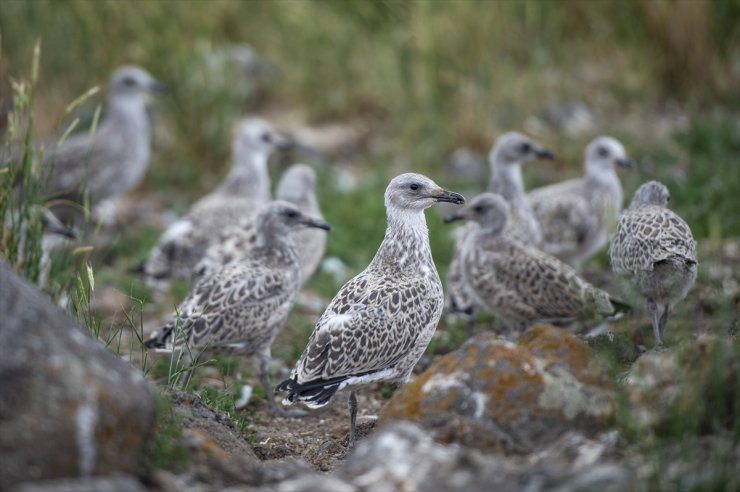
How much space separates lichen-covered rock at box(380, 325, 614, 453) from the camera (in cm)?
425

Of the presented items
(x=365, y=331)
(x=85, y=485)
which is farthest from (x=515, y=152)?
(x=85, y=485)

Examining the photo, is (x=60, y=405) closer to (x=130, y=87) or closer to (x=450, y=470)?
(x=450, y=470)

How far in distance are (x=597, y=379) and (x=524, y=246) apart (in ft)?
10.00

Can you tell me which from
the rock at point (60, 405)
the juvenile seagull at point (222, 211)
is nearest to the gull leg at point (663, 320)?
the juvenile seagull at point (222, 211)

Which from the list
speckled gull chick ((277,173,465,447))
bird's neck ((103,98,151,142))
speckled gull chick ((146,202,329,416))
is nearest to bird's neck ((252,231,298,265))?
speckled gull chick ((146,202,329,416))

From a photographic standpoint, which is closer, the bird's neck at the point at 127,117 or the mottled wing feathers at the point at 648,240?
the mottled wing feathers at the point at 648,240

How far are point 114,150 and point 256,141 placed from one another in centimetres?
167

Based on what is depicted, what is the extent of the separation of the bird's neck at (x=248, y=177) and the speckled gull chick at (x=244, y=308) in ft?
8.53

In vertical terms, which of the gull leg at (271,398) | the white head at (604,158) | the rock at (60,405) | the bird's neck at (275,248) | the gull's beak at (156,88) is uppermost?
the white head at (604,158)

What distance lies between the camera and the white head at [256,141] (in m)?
10.2

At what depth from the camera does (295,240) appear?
8148mm

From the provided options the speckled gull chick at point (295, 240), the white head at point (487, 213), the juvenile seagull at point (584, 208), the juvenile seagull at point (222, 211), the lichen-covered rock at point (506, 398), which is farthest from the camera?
the juvenile seagull at point (222, 211)

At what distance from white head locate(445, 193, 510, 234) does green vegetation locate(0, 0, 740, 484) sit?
1.79m

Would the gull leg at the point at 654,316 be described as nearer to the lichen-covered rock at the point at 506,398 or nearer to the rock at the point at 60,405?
the lichen-covered rock at the point at 506,398
